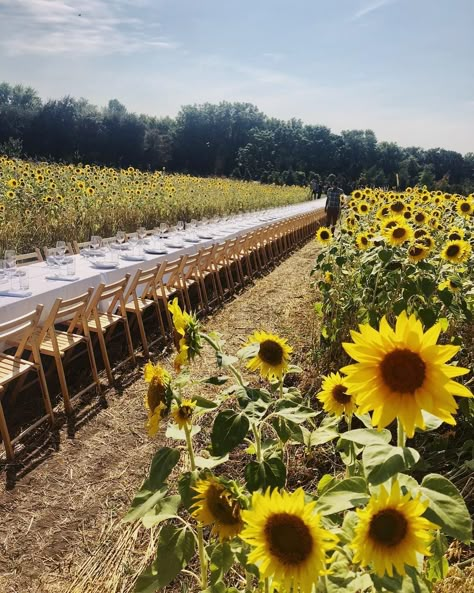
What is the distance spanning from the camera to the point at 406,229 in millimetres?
3152

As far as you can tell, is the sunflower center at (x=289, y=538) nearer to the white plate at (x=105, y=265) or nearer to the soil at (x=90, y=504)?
the soil at (x=90, y=504)

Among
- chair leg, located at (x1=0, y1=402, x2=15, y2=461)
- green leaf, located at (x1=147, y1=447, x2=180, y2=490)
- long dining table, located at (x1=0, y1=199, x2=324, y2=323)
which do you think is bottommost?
chair leg, located at (x1=0, y1=402, x2=15, y2=461)

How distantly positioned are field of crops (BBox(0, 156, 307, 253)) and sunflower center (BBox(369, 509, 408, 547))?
698cm

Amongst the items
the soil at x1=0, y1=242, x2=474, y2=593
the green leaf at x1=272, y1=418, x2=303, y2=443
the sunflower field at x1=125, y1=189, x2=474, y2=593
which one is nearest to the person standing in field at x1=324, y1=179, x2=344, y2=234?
the soil at x1=0, y1=242, x2=474, y2=593

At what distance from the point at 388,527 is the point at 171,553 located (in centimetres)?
59

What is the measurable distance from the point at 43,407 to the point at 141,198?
7.21 m

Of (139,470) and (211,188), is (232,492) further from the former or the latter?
(211,188)

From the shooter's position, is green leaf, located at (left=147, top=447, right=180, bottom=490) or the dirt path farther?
the dirt path

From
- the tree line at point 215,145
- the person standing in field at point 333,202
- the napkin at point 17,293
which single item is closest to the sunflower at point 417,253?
the napkin at point 17,293

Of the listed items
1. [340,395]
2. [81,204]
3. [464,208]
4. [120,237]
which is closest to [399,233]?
[340,395]

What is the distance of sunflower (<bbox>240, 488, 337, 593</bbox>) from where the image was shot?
0.86 meters

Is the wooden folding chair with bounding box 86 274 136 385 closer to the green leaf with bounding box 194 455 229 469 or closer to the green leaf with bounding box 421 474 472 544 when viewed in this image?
the green leaf with bounding box 194 455 229 469

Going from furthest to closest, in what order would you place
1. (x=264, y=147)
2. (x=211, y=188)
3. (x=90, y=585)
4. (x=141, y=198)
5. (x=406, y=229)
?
(x=264, y=147), (x=211, y=188), (x=141, y=198), (x=406, y=229), (x=90, y=585)

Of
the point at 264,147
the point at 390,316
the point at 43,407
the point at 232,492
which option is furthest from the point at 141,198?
the point at 264,147
